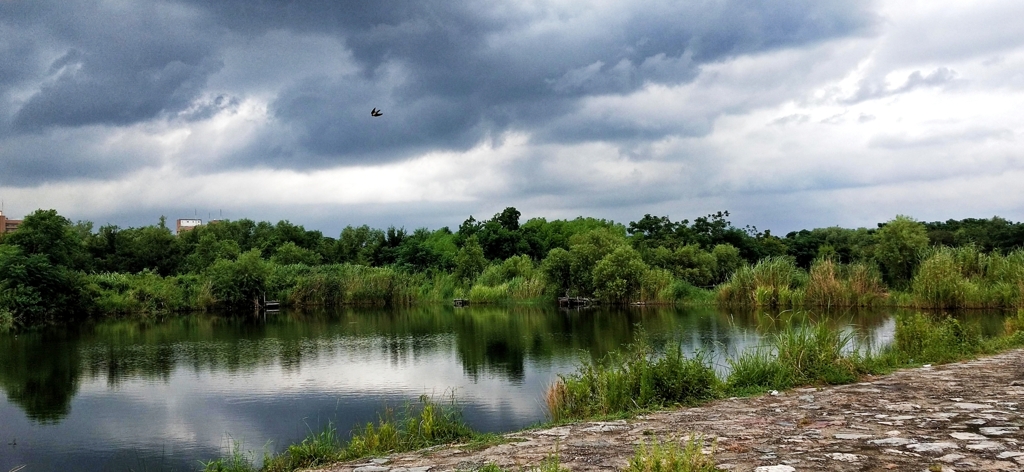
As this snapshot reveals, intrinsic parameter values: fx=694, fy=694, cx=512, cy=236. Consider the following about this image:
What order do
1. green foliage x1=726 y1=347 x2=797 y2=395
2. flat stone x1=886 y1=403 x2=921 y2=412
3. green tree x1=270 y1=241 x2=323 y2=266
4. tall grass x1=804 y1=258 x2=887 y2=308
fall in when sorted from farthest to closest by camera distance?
green tree x1=270 y1=241 x2=323 y2=266 < tall grass x1=804 y1=258 x2=887 y2=308 < green foliage x1=726 y1=347 x2=797 y2=395 < flat stone x1=886 y1=403 x2=921 y2=412

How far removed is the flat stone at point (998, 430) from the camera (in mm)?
5955

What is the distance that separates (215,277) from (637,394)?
145 ft

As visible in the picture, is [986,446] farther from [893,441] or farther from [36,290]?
[36,290]

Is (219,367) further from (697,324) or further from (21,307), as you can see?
(21,307)

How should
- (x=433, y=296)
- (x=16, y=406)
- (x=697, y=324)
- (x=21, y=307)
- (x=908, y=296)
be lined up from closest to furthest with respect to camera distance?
1. (x=16, y=406)
2. (x=697, y=324)
3. (x=908, y=296)
4. (x=21, y=307)
5. (x=433, y=296)

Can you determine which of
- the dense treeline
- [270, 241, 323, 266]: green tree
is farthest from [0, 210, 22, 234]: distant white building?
[270, 241, 323, 266]: green tree

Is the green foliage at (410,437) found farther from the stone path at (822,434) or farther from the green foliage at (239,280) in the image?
the green foliage at (239,280)

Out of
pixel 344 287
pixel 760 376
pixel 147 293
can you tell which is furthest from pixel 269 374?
pixel 344 287

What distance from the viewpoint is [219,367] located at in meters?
20.2

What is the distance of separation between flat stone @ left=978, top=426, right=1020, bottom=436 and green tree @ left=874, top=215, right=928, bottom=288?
104ft

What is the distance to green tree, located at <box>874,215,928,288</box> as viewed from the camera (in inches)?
1389

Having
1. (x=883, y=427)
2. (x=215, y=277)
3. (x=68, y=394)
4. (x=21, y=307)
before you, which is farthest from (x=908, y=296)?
(x=21, y=307)

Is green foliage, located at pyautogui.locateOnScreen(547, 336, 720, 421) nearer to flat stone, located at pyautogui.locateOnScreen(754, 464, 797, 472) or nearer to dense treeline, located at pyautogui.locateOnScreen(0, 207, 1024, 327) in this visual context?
flat stone, located at pyautogui.locateOnScreen(754, 464, 797, 472)

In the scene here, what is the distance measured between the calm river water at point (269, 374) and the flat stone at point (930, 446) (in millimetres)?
5446
